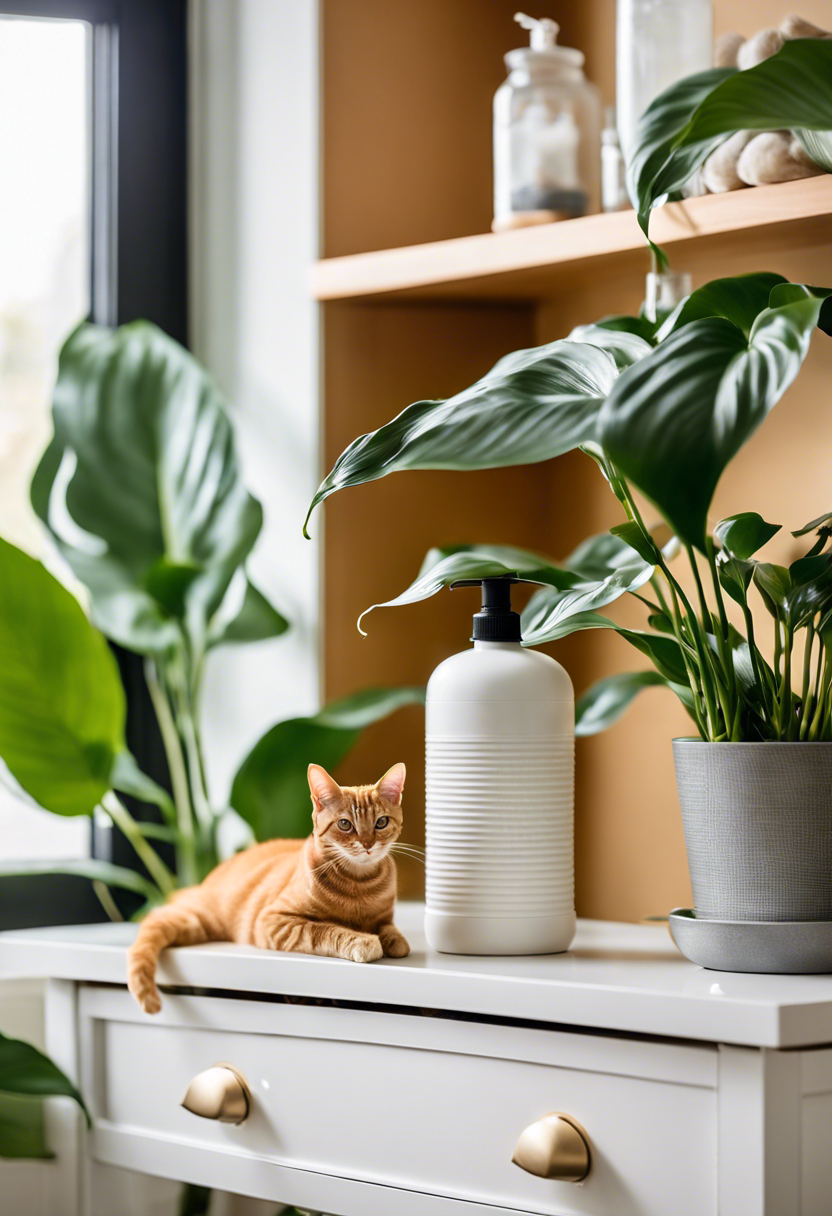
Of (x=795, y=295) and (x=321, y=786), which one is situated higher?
(x=795, y=295)

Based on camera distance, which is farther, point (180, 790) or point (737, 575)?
point (180, 790)

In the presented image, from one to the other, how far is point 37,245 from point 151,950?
901mm

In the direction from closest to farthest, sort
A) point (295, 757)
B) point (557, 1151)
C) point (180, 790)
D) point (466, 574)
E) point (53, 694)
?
point (557, 1151)
point (466, 574)
point (53, 694)
point (295, 757)
point (180, 790)

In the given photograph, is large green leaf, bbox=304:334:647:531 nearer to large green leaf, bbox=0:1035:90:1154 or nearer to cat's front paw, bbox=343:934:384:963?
cat's front paw, bbox=343:934:384:963

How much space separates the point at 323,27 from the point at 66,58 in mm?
347

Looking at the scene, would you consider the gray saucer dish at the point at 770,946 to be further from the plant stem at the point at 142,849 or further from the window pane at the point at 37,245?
the window pane at the point at 37,245

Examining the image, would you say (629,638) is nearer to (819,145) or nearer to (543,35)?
(819,145)

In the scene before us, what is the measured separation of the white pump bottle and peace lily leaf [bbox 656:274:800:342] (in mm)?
254

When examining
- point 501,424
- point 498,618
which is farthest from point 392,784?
point 501,424

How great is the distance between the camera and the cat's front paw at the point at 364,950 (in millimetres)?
1027

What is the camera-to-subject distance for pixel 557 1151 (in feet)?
2.99

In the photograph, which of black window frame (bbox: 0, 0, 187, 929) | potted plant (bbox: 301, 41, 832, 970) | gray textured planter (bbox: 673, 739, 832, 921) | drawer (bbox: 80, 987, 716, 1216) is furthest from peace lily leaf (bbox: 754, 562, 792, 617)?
black window frame (bbox: 0, 0, 187, 929)

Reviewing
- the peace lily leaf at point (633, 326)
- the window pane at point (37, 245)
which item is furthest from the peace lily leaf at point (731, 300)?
the window pane at point (37, 245)

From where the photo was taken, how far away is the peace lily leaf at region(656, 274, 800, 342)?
921mm
